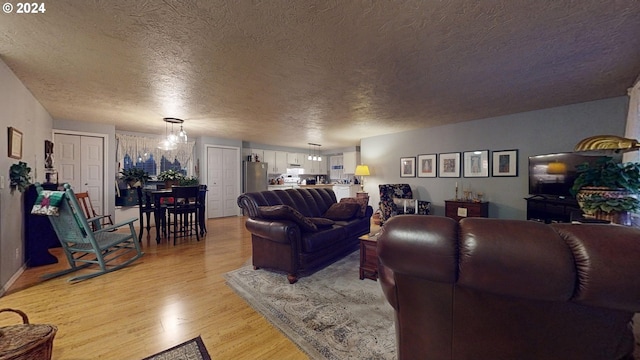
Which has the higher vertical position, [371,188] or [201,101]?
[201,101]

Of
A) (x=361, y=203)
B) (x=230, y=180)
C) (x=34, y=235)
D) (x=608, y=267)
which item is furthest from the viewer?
(x=230, y=180)

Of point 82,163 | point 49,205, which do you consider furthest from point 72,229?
point 82,163

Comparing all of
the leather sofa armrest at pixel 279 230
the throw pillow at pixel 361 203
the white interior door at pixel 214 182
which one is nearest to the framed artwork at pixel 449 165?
the throw pillow at pixel 361 203

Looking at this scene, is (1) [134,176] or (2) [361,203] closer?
(2) [361,203]

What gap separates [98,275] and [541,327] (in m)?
3.90

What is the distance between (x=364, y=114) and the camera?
4.25 m

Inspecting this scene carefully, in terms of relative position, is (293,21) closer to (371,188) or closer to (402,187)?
(402,187)

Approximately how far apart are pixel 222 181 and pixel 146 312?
Answer: 16.9ft

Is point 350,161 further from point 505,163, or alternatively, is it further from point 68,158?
point 68,158

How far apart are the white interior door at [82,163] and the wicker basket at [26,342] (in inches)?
181

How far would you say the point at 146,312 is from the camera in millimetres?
2037

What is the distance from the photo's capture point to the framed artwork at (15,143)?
8.33ft

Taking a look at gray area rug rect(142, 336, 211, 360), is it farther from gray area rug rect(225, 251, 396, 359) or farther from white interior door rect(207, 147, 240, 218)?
white interior door rect(207, 147, 240, 218)

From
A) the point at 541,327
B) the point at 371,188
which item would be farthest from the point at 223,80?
the point at 371,188
